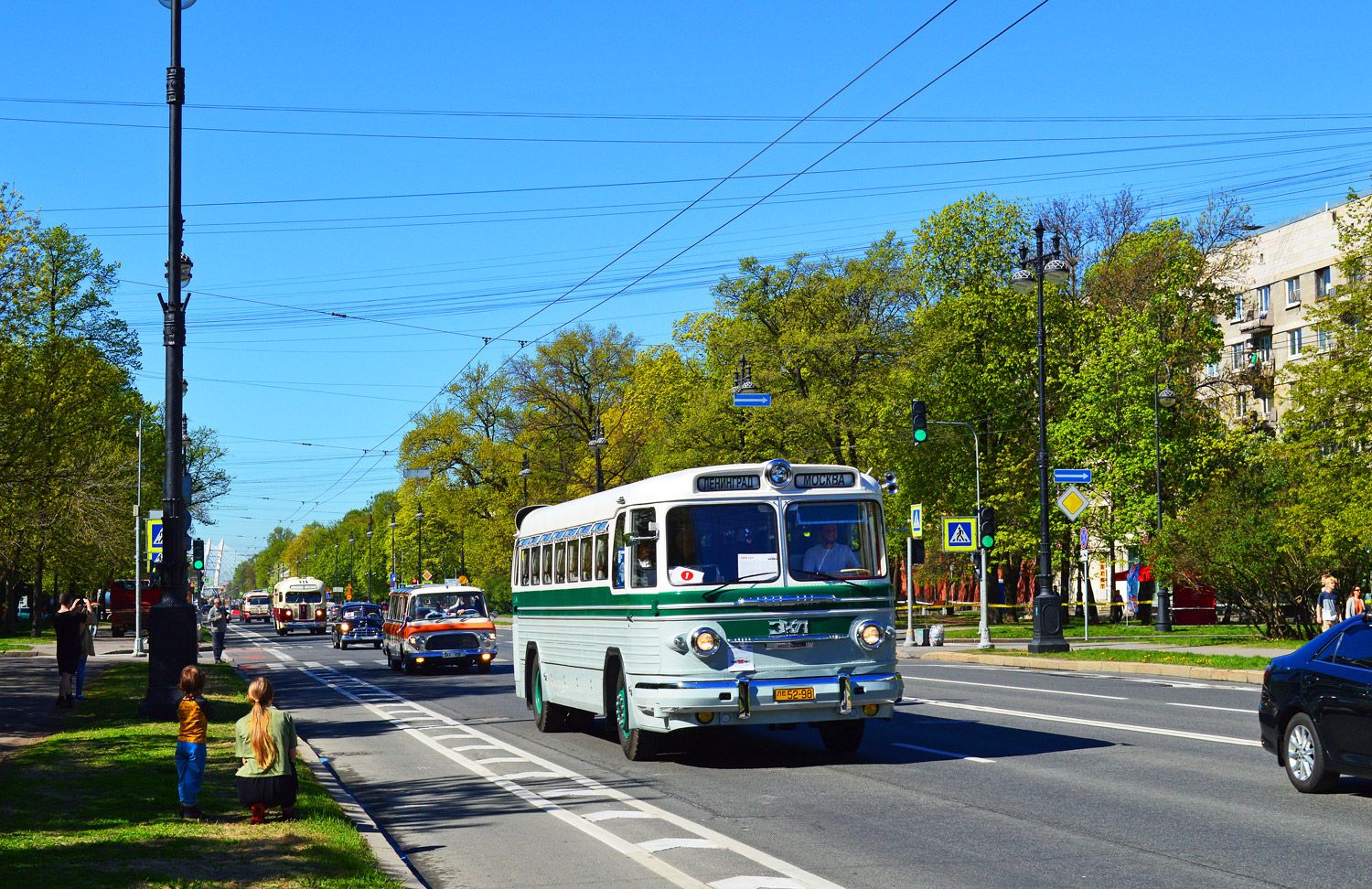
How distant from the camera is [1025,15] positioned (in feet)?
62.1

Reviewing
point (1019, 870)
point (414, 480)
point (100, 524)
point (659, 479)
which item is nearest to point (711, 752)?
point (659, 479)

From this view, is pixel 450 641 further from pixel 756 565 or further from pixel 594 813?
pixel 594 813

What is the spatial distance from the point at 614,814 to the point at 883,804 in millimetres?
2074

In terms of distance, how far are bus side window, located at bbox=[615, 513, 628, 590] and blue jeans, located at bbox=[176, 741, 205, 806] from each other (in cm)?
547

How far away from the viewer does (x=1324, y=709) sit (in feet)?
37.0

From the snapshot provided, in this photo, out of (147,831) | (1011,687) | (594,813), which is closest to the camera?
(147,831)

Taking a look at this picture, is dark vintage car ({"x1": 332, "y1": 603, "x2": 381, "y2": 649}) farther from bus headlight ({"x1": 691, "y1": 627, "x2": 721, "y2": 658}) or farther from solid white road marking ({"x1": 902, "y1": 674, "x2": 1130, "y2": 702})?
bus headlight ({"x1": 691, "y1": 627, "x2": 721, "y2": 658})

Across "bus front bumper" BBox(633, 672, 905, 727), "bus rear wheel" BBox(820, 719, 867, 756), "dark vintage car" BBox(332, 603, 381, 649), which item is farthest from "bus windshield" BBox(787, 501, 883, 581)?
"dark vintage car" BBox(332, 603, 381, 649)

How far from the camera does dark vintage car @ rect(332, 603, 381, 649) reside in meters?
53.9

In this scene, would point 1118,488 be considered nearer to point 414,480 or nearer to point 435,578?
point 414,480

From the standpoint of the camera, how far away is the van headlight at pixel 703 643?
1393cm

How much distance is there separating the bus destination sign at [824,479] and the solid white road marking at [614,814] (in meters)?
4.36

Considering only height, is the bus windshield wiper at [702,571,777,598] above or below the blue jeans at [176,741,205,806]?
above

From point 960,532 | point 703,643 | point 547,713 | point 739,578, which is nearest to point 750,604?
point 739,578
